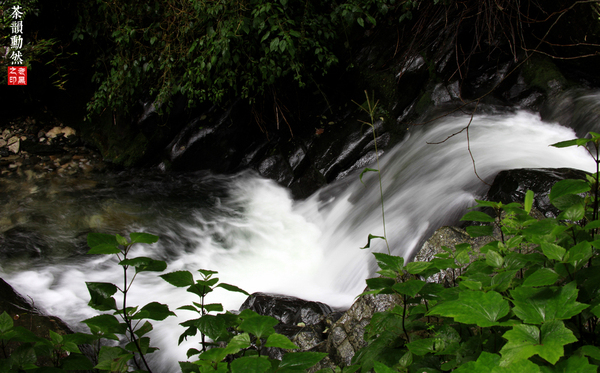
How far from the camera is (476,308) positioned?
78cm

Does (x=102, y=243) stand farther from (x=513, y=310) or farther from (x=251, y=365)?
(x=513, y=310)

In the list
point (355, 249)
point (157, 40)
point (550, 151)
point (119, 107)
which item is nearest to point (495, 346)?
point (355, 249)

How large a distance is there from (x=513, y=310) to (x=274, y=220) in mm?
3997

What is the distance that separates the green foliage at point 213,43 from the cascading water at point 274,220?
134 centimetres

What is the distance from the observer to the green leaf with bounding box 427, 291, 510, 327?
742 mm

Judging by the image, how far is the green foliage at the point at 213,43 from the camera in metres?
4.34

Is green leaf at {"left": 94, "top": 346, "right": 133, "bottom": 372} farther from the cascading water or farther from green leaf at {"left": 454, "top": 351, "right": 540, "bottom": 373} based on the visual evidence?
the cascading water

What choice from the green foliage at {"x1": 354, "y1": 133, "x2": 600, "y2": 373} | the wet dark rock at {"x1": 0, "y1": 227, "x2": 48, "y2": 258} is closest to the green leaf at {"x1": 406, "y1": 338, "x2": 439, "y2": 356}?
the green foliage at {"x1": 354, "y1": 133, "x2": 600, "y2": 373}

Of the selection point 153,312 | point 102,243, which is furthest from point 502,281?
point 102,243

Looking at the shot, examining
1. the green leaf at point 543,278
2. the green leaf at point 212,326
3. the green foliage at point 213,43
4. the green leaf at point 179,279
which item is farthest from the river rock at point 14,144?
the green leaf at point 543,278

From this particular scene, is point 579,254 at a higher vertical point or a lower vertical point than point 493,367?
higher

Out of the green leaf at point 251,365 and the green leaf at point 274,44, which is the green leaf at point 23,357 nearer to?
the green leaf at point 251,365

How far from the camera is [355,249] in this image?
3709mm

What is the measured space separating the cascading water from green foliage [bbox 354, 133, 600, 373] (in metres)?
1.97
